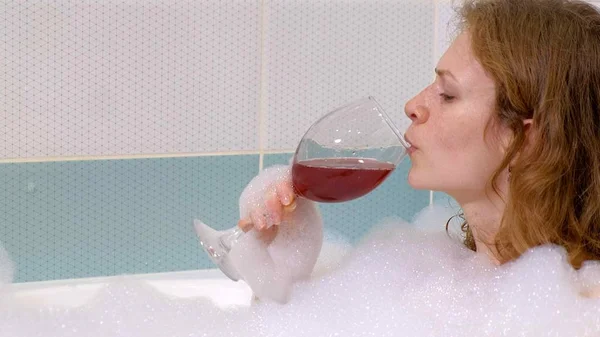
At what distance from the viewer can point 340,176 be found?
4.21ft

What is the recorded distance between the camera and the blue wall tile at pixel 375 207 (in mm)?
2023

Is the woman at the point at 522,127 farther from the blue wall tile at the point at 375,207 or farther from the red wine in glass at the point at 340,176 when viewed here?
the blue wall tile at the point at 375,207

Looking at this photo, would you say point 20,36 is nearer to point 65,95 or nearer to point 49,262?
point 65,95

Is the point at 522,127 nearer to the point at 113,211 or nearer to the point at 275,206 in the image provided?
the point at 275,206

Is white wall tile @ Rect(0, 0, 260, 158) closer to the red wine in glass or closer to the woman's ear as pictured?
the red wine in glass

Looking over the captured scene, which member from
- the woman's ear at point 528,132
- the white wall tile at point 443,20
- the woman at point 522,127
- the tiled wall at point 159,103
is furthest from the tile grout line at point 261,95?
the woman's ear at point 528,132

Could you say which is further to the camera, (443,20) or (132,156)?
(443,20)

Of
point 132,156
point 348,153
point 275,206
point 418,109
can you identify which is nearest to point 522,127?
point 418,109

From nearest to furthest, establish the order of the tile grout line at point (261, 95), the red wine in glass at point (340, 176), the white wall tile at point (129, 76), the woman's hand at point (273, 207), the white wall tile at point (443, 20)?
the red wine in glass at point (340, 176) → the woman's hand at point (273, 207) → the white wall tile at point (129, 76) → the tile grout line at point (261, 95) → the white wall tile at point (443, 20)

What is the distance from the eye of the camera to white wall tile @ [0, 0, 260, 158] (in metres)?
1.71

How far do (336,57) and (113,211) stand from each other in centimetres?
52

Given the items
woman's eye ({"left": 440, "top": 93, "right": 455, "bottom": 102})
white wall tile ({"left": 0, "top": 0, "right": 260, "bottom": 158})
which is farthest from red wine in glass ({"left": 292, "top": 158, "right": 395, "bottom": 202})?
white wall tile ({"left": 0, "top": 0, "right": 260, "bottom": 158})

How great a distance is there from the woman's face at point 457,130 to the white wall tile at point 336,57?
21.8 inches

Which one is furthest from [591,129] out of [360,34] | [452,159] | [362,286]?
[360,34]
